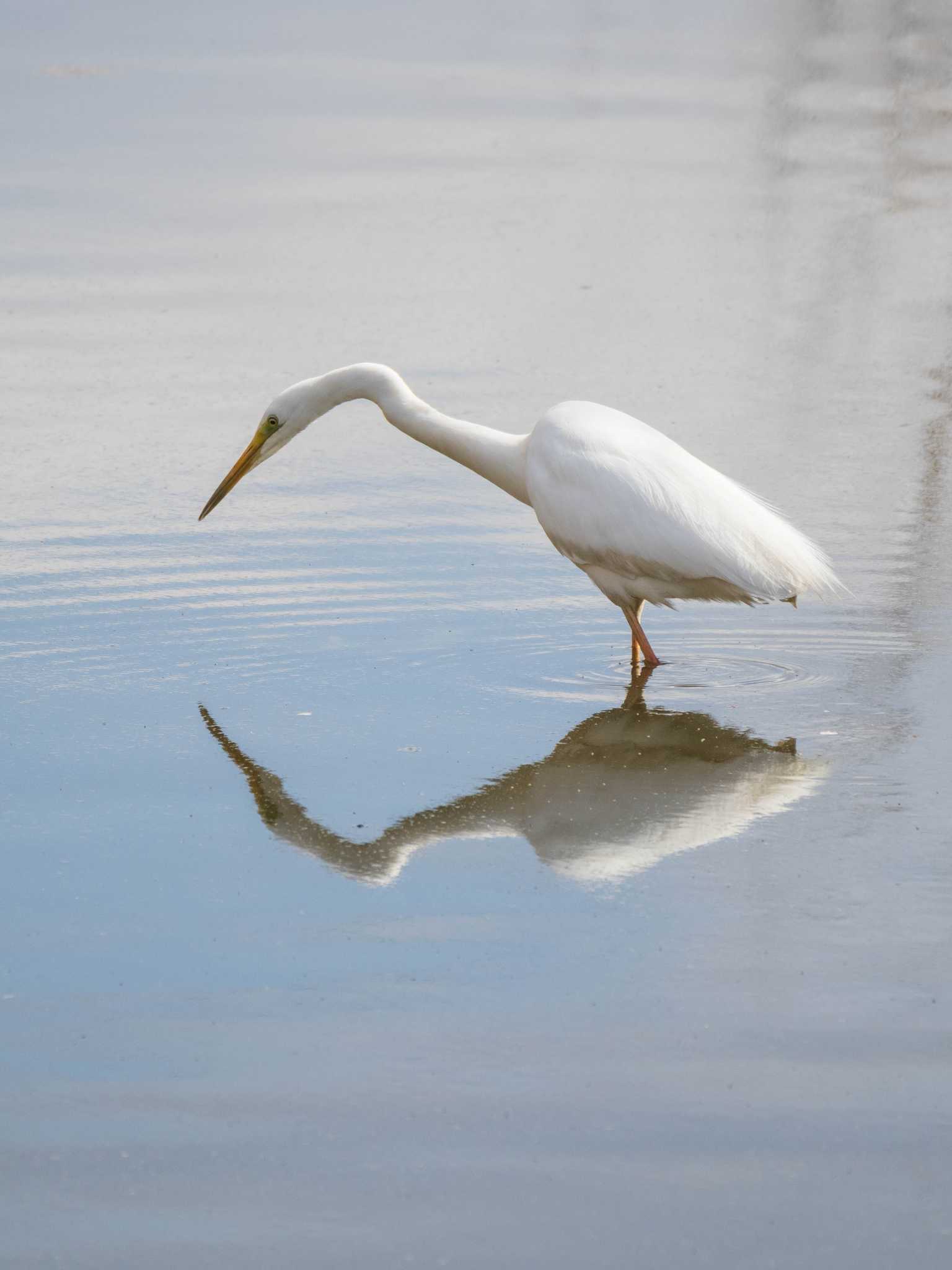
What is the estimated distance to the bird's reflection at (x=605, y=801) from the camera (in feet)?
16.6

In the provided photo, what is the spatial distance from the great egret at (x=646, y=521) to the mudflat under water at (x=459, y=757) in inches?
11.6

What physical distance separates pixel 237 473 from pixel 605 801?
2879mm

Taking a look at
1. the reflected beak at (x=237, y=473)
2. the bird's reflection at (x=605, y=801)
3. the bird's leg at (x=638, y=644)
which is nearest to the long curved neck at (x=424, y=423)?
the reflected beak at (x=237, y=473)

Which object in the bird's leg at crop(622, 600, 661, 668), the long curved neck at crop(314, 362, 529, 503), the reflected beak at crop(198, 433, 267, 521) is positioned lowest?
the bird's leg at crop(622, 600, 661, 668)

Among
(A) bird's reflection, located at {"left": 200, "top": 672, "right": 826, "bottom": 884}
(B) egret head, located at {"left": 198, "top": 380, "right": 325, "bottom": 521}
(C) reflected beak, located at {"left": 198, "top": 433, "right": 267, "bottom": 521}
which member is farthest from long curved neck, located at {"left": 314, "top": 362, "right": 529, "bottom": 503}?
(A) bird's reflection, located at {"left": 200, "top": 672, "right": 826, "bottom": 884}

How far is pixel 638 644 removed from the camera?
6742mm

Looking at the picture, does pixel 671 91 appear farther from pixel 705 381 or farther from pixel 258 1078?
pixel 258 1078

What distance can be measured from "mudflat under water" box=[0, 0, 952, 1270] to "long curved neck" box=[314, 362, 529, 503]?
41 centimetres

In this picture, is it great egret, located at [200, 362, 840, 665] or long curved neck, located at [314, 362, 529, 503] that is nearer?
great egret, located at [200, 362, 840, 665]

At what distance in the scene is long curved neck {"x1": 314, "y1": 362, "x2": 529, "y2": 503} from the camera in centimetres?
740

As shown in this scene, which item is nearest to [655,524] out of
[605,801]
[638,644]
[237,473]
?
[638,644]

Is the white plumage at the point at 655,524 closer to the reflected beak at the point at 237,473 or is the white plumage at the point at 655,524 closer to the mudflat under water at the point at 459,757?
the mudflat under water at the point at 459,757

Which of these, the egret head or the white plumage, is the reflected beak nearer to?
the egret head

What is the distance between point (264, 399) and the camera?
9.98 m
